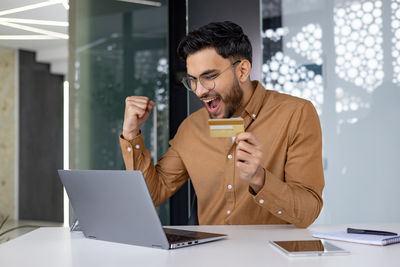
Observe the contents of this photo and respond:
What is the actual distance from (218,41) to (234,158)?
50 centimetres

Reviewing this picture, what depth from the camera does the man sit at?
2004 mm

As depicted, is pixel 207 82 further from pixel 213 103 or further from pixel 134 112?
pixel 134 112

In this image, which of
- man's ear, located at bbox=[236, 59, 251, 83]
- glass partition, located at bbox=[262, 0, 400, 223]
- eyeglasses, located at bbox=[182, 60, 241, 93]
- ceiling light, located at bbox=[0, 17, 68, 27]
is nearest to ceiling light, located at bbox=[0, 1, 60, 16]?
ceiling light, located at bbox=[0, 17, 68, 27]

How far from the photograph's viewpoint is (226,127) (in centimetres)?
154

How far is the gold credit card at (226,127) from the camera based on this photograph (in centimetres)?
152

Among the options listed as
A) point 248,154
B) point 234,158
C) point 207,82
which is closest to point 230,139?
point 234,158

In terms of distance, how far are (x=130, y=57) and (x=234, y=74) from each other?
1480 millimetres

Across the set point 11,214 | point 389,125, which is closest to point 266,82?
point 389,125

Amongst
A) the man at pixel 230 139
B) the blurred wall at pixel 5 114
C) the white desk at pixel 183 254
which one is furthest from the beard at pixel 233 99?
the blurred wall at pixel 5 114

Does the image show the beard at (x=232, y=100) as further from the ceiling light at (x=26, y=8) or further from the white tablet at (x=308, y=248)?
the ceiling light at (x=26, y=8)

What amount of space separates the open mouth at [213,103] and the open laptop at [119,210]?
747mm

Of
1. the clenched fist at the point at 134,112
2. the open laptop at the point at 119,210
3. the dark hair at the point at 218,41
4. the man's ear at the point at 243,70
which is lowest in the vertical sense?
the open laptop at the point at 119,210

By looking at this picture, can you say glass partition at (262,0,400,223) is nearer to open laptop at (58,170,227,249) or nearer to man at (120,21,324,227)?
man at (120,21,324,227)

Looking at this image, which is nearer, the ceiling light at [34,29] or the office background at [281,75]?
the ceiling light at [34,29]
